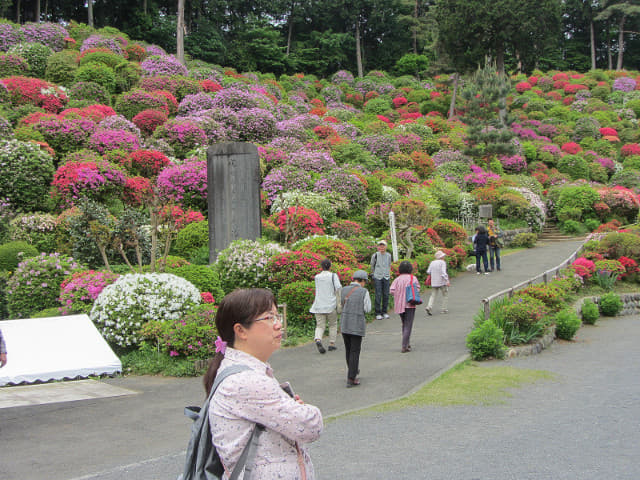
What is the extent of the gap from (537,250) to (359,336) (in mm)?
15994

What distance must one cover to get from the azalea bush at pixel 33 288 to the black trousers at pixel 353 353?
19.8 feet

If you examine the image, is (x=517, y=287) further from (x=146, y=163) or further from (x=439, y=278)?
(x=146, y=163)

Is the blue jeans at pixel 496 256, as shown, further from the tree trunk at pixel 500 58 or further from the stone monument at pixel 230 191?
the tree trunk at pixel 500 58

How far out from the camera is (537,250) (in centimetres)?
2170

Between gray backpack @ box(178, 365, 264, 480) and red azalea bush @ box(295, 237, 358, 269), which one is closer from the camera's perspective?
gray backpack @ box(178, 365, 264, 480)

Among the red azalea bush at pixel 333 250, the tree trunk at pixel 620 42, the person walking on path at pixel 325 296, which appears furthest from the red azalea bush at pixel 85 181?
the tree trunk at pixel 620 42

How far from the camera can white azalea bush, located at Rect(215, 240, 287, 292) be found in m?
12.3

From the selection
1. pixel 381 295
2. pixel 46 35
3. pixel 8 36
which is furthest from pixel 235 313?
pixel 46 35

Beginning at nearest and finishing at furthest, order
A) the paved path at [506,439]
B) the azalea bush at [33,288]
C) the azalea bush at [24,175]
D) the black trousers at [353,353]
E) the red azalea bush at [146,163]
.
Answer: the paved path at [506,439] < the black trousers at [353,353] < the azalea bush at [33,288] < the azalea bush at [24,175] < the red azalea bush at [146,163]

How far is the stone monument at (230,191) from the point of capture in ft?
45.8

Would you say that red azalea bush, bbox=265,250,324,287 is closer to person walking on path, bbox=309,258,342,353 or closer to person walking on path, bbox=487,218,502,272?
person walking on path, bbox=309,258,342,353

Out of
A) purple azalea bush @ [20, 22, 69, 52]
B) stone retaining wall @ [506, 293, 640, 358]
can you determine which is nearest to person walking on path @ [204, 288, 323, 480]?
stone retaining wall @ [506, 293, 640, 358]

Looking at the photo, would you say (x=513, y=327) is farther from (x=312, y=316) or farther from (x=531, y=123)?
(x=531, y=123)

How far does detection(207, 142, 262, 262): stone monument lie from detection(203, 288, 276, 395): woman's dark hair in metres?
11.6
